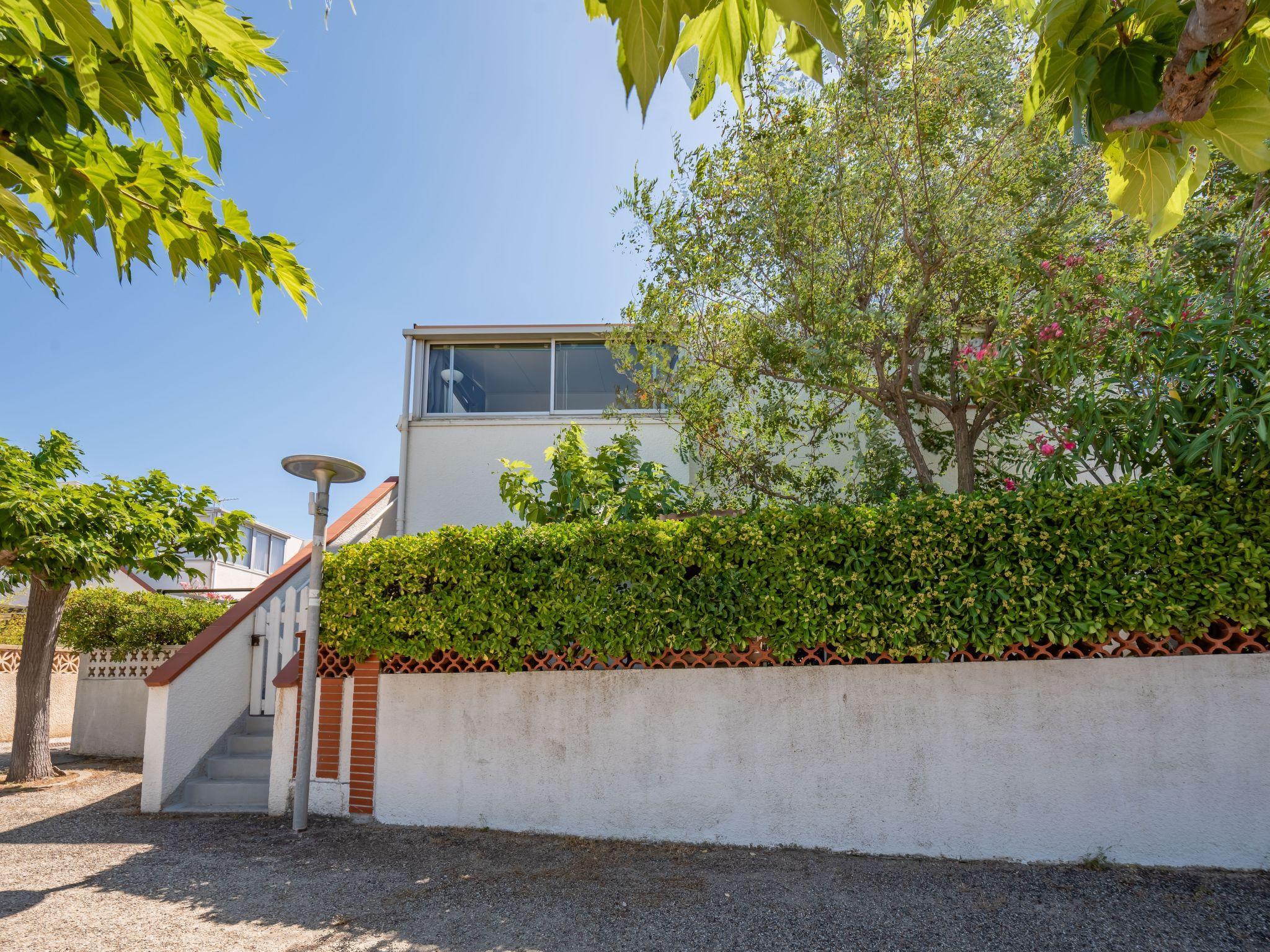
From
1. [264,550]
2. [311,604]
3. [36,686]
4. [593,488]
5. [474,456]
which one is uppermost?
[474,456]

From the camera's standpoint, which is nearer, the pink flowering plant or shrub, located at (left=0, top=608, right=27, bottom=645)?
the pink flowering plant

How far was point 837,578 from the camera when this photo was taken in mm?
5609

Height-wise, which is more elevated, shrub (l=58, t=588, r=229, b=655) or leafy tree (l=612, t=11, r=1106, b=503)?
leafy tree (l=612, t=11, r=1106, b=503)

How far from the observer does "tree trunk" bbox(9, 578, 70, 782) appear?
352 inches

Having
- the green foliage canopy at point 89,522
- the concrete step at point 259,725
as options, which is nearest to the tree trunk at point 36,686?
the green foliage canopy at point 89,522

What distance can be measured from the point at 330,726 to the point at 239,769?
166 cm

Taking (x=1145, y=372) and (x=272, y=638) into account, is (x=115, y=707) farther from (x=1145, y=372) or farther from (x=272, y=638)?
(x=1145, y=372)

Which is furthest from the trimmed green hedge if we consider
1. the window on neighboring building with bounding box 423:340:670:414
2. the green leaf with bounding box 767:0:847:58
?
the window on neighboring building with bounding box 423:340:670:414

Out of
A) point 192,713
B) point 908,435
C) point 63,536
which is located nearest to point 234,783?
point 192,713

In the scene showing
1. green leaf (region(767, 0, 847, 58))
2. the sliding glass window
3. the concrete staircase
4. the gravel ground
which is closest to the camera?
green leaf (region(767, 0, 847, 58))

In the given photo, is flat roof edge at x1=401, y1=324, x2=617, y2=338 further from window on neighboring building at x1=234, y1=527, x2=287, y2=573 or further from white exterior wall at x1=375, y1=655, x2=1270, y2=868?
window on neighboring building at x1=234, y1=527, x2=287, y2=573

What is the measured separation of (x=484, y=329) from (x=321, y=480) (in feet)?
18.1

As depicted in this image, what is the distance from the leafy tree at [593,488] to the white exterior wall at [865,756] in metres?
1.74

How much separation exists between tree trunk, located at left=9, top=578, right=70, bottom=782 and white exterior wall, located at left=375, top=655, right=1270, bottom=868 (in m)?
5.37
